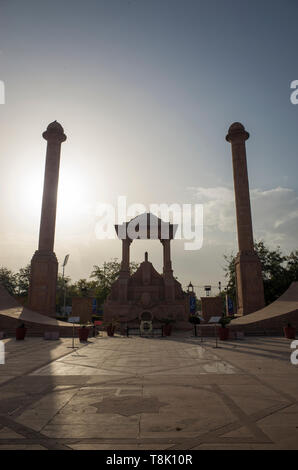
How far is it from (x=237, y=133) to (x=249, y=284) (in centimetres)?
1681


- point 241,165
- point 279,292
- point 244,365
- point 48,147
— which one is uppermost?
point 48,147

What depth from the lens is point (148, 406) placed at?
5164mm

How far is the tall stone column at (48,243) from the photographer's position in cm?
2833

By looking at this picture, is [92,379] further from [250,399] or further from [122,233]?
[122,233]

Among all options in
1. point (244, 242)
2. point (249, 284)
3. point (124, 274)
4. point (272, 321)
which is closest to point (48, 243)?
point (124, 274)

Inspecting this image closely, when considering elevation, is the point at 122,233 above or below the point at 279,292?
above

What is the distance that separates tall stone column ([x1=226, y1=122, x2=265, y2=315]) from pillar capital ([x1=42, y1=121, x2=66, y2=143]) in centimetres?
1933

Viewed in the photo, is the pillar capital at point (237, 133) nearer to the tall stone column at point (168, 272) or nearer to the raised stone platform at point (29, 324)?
the tall stone column at point (168, 272)

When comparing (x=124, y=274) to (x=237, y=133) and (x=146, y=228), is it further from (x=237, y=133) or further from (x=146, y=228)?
(x=237, y=133)

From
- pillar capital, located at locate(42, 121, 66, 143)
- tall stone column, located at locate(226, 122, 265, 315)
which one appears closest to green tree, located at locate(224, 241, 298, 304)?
tall stone column, located at locate(226, 122, 265, 315)

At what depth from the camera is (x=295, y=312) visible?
65.4 feet

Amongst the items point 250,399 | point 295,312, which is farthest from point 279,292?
point 250,399

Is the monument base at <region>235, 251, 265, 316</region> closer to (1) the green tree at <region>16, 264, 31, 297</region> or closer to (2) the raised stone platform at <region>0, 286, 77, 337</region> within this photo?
(2) the raised stone platform at <region>0, 286, 77, 337</region>
